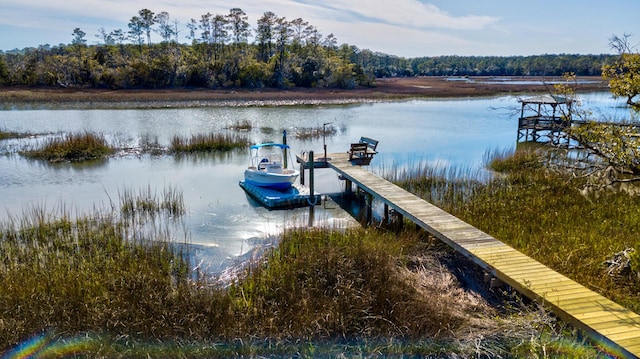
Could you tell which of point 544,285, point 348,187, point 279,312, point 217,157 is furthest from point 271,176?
point 544,285

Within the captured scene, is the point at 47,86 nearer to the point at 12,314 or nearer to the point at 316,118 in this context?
the point at 316,118

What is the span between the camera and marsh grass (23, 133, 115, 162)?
68.2 ft

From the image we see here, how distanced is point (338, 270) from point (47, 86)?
60184 millimetres

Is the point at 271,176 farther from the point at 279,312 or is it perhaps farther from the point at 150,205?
the point at 279,312

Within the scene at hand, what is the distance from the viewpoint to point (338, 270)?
7434mm

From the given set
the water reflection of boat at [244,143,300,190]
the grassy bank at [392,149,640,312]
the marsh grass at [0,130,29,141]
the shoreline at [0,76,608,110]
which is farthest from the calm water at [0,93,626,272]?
the shoreline at [0,76,608,110]

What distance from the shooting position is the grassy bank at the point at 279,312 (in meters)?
Answer: 6.06

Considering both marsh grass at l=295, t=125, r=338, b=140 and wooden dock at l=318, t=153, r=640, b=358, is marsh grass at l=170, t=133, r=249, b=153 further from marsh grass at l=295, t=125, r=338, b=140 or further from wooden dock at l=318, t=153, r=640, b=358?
wooden dock at l=318, t=153, r=640, b=358

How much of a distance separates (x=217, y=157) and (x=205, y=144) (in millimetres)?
1689

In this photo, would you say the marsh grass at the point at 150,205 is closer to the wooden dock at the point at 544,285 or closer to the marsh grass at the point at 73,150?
the wooden dock at the point at 544,285

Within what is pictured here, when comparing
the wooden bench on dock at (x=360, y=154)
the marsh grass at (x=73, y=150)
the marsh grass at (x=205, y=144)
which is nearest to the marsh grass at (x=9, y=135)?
the marsh grass at (x=73, y=150)

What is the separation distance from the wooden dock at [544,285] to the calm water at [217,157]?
2.52 m

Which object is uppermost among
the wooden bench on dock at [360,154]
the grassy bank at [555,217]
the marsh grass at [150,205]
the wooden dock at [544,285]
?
the wooden bench on dock at [360,154]

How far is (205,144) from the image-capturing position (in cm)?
2331
